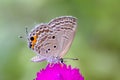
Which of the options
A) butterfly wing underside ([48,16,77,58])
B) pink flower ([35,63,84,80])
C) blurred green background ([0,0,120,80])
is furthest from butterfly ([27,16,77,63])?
blurred green background ([0,0,120,80])

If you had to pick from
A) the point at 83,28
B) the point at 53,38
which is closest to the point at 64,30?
the point at 53,38

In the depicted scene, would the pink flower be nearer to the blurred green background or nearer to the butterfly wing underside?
the butterfly wing underside

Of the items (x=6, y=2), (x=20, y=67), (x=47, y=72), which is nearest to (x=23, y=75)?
(x=20, y=67)

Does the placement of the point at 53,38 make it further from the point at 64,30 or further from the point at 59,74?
the point at 59,74

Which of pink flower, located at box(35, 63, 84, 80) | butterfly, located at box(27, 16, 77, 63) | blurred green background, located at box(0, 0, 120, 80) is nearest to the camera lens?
pink flower, located at box(35, 63, 84, 80)

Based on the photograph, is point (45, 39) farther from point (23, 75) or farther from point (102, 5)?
point (102, 5)

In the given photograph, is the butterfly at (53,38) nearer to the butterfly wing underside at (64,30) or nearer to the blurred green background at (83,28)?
the butterfly wing underside at (64,30)
